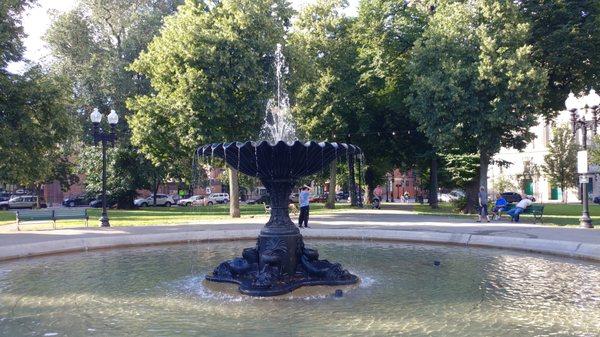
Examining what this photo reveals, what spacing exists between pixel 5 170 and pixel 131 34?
2114 centimetres

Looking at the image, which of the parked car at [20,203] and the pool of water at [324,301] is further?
the parked car at [20,203]

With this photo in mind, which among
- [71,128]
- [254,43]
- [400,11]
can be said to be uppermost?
[400,11]

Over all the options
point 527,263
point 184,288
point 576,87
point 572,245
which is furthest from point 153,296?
point 576,87

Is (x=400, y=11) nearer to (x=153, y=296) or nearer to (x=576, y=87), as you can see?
(x=576, y=87)

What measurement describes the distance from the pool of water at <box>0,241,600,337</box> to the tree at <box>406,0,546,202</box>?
13.0m

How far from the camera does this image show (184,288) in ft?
30.8

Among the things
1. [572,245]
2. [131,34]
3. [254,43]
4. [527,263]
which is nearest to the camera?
[527,263]

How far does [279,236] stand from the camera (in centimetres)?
984

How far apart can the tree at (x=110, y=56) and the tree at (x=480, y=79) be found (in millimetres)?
21141

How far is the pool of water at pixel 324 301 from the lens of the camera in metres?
6.73

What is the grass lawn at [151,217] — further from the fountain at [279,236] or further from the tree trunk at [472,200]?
A: the fountain at [279,236]

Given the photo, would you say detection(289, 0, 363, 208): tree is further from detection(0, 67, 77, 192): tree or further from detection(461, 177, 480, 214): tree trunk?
detection(0, 67, 77, 192): tree

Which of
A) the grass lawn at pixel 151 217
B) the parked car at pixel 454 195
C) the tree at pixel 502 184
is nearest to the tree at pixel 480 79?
the grass lawn at pixel 151 217

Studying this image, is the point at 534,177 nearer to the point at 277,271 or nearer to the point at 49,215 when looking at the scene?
the point at 49,215
